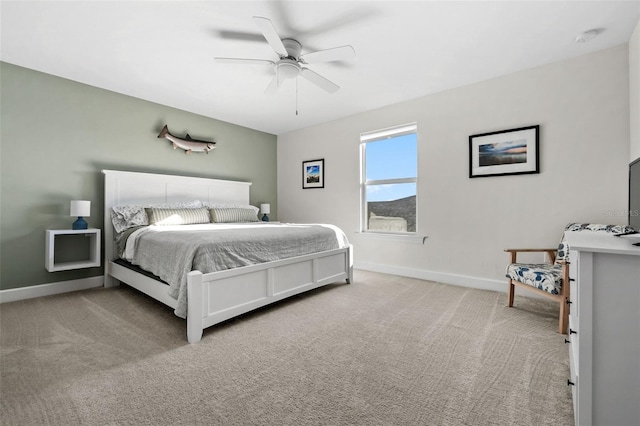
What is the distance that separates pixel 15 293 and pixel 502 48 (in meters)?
5.55

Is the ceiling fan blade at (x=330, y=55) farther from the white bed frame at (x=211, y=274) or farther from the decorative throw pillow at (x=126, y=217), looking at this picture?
the decorative throw pillow at (x=126, y=217)

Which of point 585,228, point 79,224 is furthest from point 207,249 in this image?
point 585,228

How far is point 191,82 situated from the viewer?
3324 millimetres

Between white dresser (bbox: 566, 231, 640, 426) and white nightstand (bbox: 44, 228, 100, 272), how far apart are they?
4.19 meters

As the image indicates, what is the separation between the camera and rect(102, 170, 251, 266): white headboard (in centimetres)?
347

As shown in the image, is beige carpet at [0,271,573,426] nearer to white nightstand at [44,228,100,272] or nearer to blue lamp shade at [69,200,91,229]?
white nightstand at [44,228,100,272]

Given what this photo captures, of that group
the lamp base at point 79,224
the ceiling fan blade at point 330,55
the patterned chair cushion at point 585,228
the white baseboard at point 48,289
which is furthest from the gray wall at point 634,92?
the white baseboard at point 48,289

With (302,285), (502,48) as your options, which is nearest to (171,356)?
→ (302,285)

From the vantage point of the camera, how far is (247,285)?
241 centimetres

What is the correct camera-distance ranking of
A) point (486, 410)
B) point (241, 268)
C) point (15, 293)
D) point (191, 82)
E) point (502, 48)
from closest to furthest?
point (486, 410) < point (241, 268) < point (502, 48) < point (15, 293) < point (191, 82)

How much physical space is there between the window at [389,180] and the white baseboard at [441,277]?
1.82ft

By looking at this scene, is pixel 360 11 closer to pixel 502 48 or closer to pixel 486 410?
pixel 502 48

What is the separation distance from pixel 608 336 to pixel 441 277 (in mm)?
2548

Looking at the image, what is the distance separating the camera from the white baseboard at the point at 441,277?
3229mm
